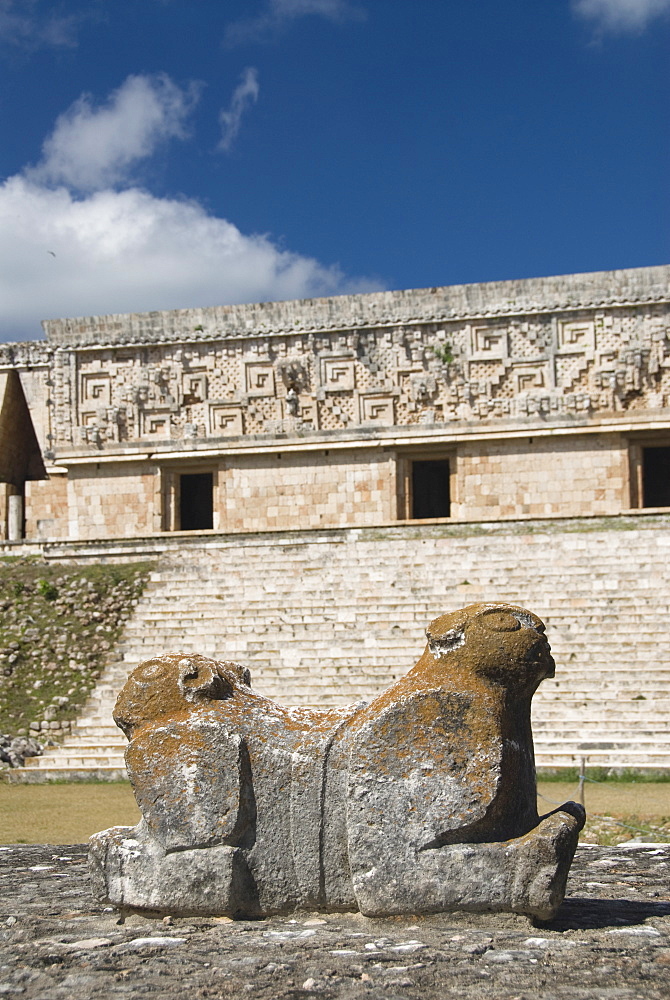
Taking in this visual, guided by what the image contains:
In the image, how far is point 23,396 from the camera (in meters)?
22.2

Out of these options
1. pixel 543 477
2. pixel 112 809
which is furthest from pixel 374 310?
pixel 112 809

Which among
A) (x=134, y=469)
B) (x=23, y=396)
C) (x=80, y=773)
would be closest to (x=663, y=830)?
(x=80, y=773)

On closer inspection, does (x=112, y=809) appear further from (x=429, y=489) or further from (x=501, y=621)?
(x=429, y=489)

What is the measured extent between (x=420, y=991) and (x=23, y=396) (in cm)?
2028

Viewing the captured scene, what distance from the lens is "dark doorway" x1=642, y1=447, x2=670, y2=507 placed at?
876 inches

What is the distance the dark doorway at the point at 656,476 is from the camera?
73.0 feet

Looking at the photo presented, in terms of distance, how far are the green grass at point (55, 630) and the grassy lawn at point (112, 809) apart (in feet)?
6.40

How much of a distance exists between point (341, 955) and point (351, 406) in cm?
1631

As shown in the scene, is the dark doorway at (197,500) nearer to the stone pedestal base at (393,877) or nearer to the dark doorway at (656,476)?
the dark doorway at (656,476)

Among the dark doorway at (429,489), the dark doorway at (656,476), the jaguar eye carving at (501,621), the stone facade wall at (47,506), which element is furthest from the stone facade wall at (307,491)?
the jaguar eye carving at (501,621)

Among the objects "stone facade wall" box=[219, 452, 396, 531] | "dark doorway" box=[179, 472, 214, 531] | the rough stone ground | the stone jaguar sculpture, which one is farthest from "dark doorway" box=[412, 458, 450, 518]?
the stone jaguar sculpture

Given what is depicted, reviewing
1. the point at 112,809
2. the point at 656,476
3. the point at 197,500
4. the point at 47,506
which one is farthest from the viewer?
the point at 197,500

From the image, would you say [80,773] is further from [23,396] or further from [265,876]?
[23,396]

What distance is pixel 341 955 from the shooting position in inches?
145
